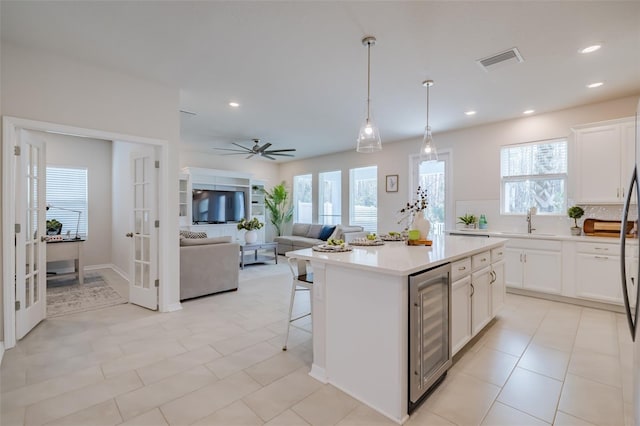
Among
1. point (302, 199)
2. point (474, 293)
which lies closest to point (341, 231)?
point (302, 199)

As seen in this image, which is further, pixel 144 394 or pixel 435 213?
pixel 435 213

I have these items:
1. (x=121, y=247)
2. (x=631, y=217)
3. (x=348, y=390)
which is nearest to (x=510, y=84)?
(x=631, y=217)

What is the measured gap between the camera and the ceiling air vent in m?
2.74

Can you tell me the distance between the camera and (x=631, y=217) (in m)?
3.33

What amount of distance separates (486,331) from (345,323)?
192cm

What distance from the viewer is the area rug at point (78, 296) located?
12.1 feet

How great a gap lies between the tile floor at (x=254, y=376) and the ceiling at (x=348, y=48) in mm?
2707

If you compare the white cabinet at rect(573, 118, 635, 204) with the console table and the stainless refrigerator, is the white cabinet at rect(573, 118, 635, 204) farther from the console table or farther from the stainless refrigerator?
the console table

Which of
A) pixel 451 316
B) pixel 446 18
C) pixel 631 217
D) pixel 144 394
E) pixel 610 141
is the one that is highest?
pixel 446 18

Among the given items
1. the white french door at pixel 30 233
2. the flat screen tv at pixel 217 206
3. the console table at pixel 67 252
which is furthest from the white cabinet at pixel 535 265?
the console table at pixel 67 252

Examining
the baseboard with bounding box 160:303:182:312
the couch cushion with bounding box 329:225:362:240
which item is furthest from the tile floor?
the couch cushion with bounding box 329:225:362:240

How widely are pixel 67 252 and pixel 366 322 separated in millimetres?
5226

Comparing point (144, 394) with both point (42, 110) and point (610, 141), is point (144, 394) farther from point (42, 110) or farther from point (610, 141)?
point (610, 141)

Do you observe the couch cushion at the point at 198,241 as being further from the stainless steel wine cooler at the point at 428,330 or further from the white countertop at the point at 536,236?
the white countertop at the point at 536,236
